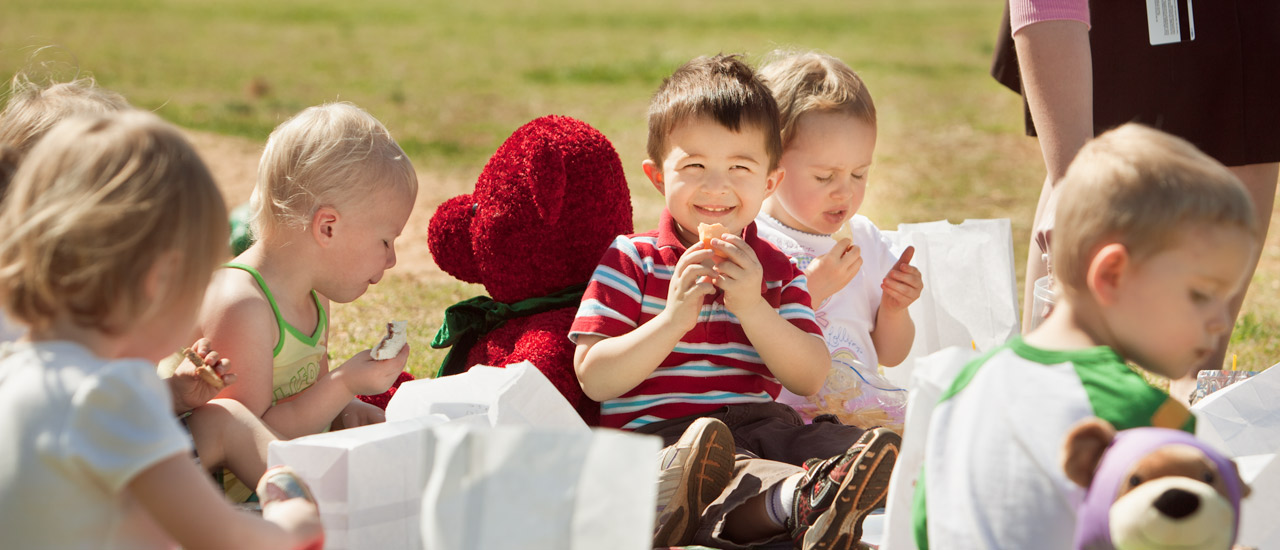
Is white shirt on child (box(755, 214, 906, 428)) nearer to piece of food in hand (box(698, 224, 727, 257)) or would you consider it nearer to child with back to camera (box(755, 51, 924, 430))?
child with back to camera (box(755, 51, 924, 430))

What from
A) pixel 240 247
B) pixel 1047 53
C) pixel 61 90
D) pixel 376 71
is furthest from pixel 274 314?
pixel 376 71

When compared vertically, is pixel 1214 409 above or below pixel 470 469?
below

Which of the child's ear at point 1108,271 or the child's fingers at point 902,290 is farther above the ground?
the child's ear at point 1108,271

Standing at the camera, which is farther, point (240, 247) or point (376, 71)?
point (376, 71)

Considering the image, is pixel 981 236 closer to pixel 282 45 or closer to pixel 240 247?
pixel 240 247

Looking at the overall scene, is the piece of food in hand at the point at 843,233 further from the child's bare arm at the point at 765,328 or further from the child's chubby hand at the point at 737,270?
the child's chubby hand at the point at 737,270

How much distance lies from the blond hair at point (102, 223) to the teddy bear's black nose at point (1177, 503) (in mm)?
1212

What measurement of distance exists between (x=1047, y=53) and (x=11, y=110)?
2168mm

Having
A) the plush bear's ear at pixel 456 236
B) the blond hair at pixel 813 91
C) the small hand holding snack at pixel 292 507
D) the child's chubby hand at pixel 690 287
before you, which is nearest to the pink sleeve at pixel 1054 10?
the blond hair at pixel 813 91

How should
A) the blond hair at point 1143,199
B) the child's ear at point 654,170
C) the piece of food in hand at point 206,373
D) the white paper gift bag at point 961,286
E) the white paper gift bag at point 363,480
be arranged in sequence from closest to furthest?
the blond hair at point 1143,199, the white paper gift bag at point 363,480, the piece of food in hand at point 206,373, the child's ear at point 654,170, the white paper gift bag at point 961,286

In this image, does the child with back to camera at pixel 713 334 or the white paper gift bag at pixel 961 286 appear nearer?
the child with back to camera at pixel 713 334

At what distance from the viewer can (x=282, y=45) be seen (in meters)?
15.2

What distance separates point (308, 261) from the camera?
2365 millimetres

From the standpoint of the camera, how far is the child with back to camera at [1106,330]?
1486mm
